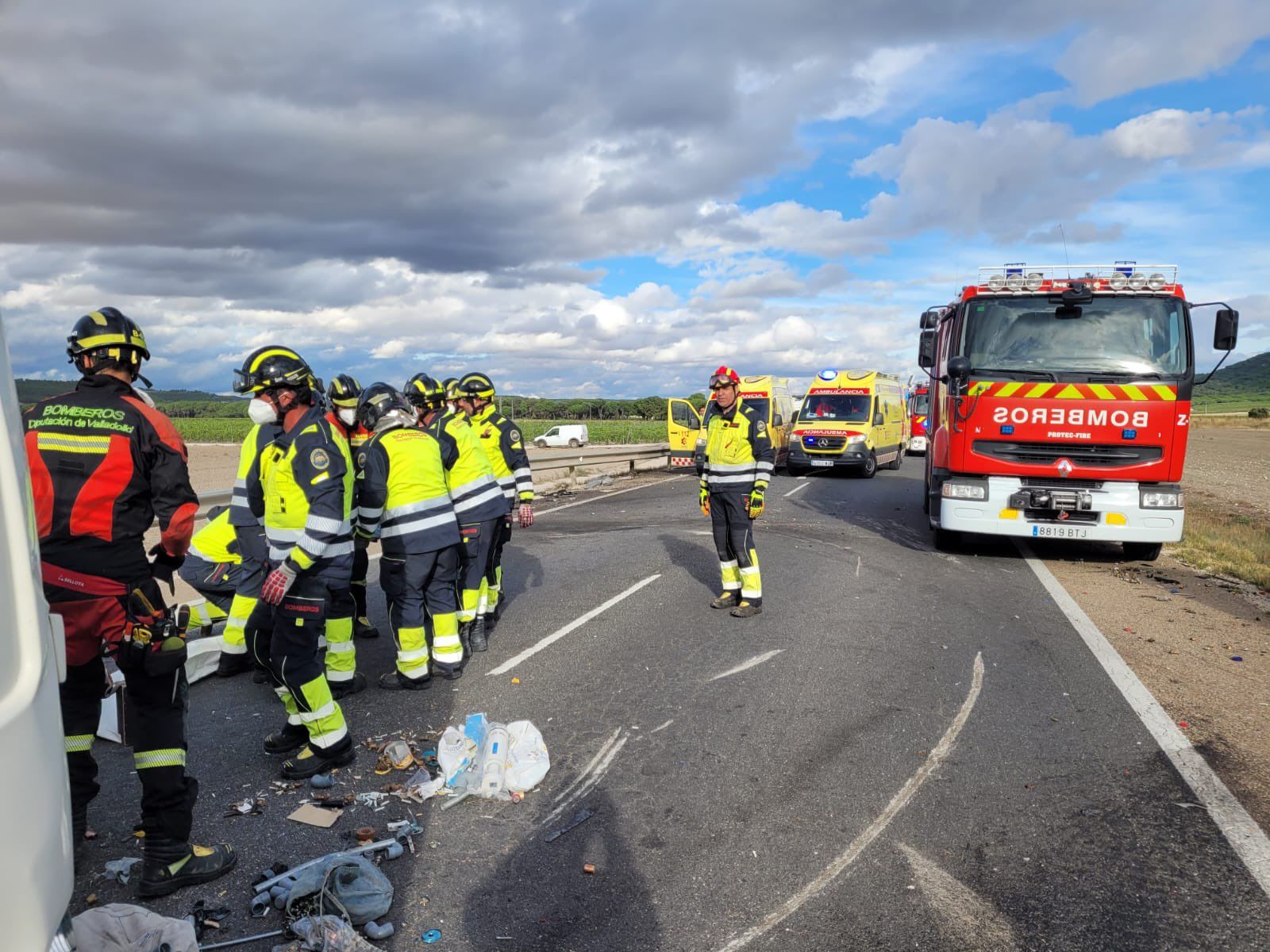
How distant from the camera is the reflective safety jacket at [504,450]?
26.3ft

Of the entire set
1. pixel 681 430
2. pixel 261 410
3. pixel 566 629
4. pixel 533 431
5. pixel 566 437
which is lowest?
pixel 533 431

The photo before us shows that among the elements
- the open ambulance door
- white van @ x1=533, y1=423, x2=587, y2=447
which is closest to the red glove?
the open ambulance door

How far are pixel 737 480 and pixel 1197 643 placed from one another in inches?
148

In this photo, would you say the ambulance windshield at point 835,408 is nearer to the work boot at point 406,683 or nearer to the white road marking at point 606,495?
the white road marking at point 606,495

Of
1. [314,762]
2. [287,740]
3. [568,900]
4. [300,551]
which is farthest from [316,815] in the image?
[568,900]

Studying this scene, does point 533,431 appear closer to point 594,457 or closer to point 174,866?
point 594,457

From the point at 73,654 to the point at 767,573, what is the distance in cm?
697

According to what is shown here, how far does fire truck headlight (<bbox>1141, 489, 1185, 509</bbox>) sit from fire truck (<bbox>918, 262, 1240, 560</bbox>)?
0.04 ft

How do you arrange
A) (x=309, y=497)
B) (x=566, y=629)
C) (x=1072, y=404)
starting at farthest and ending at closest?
(x=1072, y=404), (x=566, y=629), (x=309, y=497)

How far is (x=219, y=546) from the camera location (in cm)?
639

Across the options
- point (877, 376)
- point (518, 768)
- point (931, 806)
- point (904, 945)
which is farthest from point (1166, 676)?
point (877, 376)

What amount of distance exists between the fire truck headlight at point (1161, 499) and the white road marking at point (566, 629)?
529cm

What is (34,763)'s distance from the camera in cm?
156

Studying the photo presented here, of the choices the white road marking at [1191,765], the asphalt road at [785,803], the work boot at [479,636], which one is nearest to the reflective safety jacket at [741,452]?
the asphalt road at [785,803]
